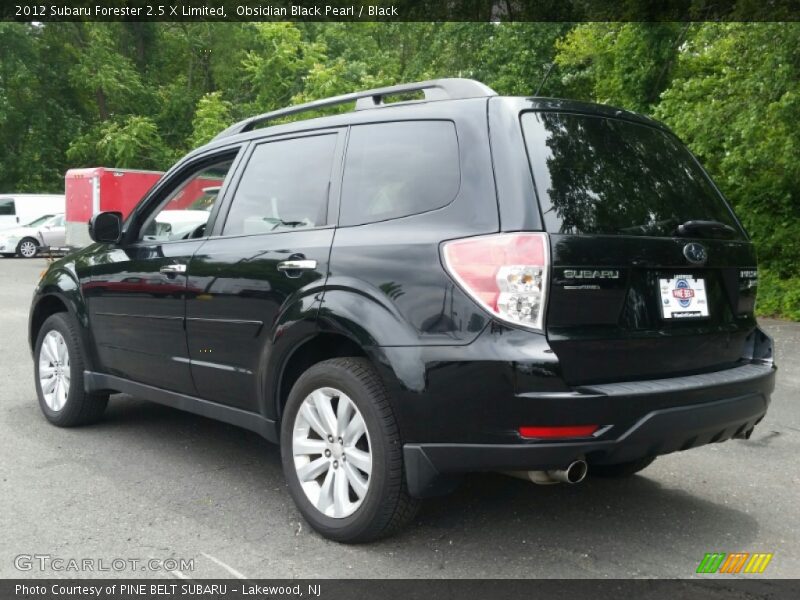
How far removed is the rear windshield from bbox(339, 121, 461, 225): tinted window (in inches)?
13.9

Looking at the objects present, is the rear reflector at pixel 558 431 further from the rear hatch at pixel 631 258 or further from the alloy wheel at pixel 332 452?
the alloy wheel at pixel 332 452

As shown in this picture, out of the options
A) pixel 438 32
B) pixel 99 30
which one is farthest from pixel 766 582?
pixel 99 30

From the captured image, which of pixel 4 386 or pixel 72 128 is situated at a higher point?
pixel 72 128

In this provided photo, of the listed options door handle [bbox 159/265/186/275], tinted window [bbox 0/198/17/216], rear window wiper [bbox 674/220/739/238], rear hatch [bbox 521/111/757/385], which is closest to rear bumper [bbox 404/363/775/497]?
rear hatch [bbox 521/111/757/385]

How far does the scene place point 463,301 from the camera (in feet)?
10.8

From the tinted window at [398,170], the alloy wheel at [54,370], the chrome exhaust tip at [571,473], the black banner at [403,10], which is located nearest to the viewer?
the chrome exhaust tip at [571,473]

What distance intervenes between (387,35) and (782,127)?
22.7 meters

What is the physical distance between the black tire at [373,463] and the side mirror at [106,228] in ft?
6.66

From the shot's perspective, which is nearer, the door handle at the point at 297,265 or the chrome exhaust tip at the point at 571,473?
the chrome exhaust tip at the point at 571,473

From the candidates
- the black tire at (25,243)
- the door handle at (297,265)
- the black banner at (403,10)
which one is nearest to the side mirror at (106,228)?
the door handle at (297,265)

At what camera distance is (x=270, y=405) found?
4.10m

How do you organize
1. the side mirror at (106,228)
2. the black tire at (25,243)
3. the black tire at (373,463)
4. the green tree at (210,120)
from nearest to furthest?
1. the black tire at (373,463)
2. the side mirror at (106,228)
3. the green tree at (210,120)
4. the black tire at (25,243)

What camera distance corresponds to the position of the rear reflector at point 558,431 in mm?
3221

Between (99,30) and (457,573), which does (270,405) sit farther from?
(99,30)
